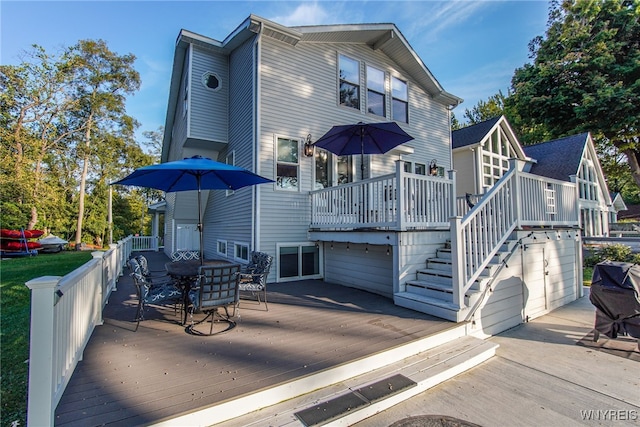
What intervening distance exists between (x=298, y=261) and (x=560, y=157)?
54.2ft

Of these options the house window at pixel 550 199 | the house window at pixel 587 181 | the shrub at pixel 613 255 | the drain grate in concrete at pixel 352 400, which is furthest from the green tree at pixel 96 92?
the house window at pixel 587 181

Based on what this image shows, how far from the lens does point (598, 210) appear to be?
54.1 feet

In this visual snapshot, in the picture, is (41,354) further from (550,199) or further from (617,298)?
(550,199)

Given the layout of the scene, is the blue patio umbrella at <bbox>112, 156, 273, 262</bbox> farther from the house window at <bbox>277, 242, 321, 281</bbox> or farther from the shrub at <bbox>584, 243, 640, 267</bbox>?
the shrub at <bbox>584, 243, 640, 267</bbox>

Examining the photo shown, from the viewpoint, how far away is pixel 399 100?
9977mm

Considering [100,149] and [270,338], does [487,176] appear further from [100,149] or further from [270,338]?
[100,149]

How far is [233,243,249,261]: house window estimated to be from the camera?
24.4ft

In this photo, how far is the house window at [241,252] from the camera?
293 inches

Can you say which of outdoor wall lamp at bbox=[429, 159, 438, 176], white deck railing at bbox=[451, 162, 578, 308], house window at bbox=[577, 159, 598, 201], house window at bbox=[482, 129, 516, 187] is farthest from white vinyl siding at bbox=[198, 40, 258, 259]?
house window at bbox=[577, 159, 598, 201]

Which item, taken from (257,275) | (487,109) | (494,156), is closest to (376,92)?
(494,156)

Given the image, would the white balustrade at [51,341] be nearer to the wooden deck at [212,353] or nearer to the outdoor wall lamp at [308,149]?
the wooden deck at [212,353]

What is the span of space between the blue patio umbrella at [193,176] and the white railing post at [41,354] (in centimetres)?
230

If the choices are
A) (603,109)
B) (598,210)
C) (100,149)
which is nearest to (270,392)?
(603,109)

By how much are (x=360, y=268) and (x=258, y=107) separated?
14.8ft
